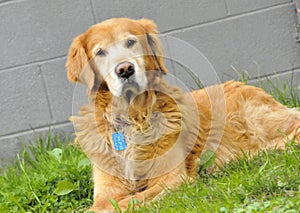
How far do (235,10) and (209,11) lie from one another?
244 mm

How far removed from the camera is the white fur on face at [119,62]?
14.4 ft

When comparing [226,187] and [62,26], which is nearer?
[226,187]

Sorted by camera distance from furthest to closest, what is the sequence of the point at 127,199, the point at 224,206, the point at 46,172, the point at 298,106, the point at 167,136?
1. the point at 298,106
2. the point at 46,172
3. the point at 167,136
4. the point at 127,199
5. the point at 224,206

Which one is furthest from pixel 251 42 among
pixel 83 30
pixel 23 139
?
pixel 23 139

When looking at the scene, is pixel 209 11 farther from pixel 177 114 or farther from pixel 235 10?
pixel 177 114

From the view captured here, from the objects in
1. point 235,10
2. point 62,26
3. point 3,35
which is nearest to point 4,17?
point 3,35

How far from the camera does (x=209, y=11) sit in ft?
20.2

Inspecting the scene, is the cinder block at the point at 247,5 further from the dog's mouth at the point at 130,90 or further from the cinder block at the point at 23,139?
the dog's mouth at the point at 130,90

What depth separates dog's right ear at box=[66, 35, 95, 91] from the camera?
15.2ft

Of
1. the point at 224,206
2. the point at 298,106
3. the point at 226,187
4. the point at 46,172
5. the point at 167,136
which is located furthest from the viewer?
the point at 298,106

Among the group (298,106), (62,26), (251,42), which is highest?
(62,26)

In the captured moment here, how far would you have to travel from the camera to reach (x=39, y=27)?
6156mm

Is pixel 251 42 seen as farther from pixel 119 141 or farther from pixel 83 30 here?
pixel 119 141

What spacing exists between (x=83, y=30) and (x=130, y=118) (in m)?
1.76
